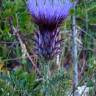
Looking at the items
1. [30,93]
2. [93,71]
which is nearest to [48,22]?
[30,93]

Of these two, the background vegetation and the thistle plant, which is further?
the background vegetation

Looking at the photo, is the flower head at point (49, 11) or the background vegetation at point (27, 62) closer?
the flower head at point (49, 11)

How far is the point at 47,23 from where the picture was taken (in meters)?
1.55

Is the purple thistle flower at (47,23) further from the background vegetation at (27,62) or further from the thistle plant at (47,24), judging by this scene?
the background vegetation at (27,62)

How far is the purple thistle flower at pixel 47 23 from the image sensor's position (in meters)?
1.57

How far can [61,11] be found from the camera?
1.61 meters

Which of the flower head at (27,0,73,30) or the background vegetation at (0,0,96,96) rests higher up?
the flower head at (27,0,73,30)

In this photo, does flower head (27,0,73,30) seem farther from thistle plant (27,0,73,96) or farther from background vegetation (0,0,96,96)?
background vegetation (0,0,96,96)

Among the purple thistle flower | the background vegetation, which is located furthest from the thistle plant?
the background vegetation

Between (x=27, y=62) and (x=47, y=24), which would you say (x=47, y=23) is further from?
(x=27, y=62)

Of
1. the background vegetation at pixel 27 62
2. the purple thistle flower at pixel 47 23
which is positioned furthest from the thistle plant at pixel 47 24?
the background vegetation at pixel 27 62

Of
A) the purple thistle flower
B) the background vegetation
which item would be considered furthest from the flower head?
the background vegetation

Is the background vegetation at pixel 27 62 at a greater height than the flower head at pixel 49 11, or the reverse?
the flower head at pixel 49 11

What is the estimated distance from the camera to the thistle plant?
5.14 feet
